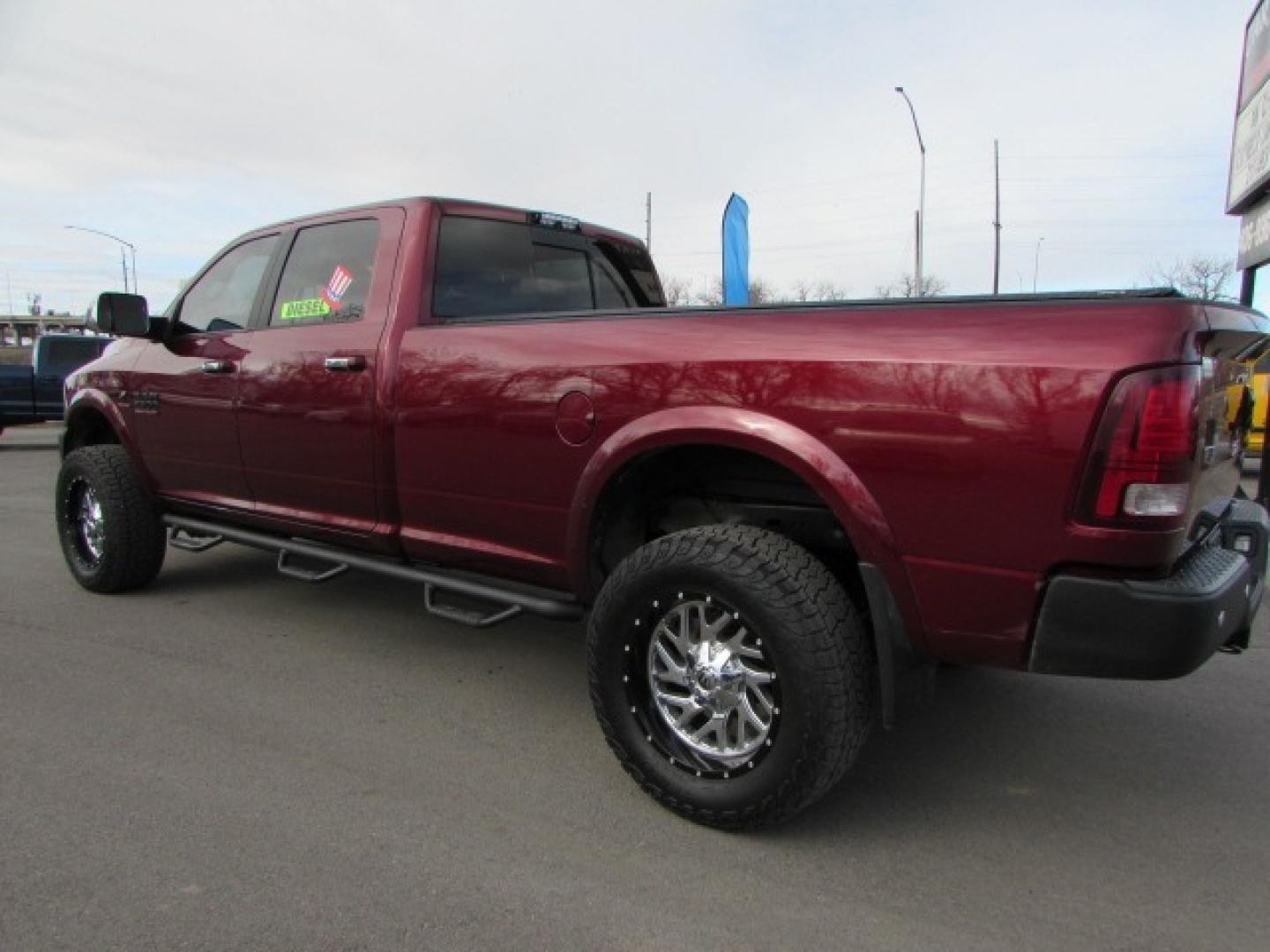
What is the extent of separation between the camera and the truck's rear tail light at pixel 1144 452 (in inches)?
80.4

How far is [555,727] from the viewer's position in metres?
3.46

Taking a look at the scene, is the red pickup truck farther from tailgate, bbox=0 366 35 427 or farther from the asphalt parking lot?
tailgate, bbox=0 366 35 427

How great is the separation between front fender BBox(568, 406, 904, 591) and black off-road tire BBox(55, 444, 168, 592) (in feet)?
10.5

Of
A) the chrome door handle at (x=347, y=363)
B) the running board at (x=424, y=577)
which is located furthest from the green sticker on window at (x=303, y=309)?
the running board at (x=424, y=577)

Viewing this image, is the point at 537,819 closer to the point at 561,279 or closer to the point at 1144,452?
the point at 1144,452

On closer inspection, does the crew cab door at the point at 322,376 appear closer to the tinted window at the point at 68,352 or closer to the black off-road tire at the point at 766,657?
the black off-road tire at the point at 766,657

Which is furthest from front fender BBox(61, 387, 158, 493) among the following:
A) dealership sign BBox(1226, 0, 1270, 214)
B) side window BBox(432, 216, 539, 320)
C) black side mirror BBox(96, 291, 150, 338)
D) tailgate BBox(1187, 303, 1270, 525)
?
dealership sign BBox(1226, 0, 1270, 214)

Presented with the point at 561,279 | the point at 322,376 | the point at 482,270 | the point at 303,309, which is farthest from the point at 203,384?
the point at 561,279

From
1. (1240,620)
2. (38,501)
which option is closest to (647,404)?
(1240,620)

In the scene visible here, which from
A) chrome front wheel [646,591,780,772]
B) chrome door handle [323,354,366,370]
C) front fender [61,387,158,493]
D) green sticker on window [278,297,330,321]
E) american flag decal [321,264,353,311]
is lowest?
chrome front wheel [646,591,780,772]

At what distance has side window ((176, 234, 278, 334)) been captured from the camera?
4.44m

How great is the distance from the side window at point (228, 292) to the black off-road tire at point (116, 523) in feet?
3.07

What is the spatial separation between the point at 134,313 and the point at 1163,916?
4.79m

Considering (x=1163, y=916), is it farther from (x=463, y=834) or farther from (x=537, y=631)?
(x=537, y=631)
